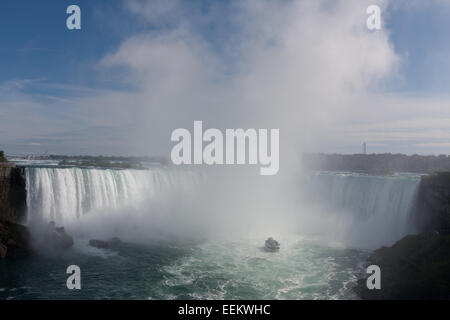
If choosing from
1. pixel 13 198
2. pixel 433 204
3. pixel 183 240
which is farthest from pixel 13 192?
pixel 433 204

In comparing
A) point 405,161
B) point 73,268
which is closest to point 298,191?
point 73,268

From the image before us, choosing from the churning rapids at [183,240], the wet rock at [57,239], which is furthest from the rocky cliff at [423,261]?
the wet rock at [57,239]

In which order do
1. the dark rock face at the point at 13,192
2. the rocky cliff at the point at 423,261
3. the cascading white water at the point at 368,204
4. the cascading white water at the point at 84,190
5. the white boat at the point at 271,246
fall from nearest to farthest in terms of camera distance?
the rocky cliff at the point at 423,261 → the white boat at the point at 271,246 → the dark rock face at the point at 13,192 → the cascading white water at the point at 84,190 → the cascading white water at the point at 368,204

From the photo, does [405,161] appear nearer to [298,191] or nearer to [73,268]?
[298,191]

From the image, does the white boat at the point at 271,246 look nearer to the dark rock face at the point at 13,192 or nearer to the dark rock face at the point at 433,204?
the dark rock face at the point at 433,204

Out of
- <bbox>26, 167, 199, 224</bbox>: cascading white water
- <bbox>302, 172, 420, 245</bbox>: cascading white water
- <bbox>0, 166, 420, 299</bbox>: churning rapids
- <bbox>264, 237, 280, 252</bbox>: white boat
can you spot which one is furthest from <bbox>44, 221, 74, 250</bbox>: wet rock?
<bbox>302, 172, 420, 245</bbox>: cascading white water

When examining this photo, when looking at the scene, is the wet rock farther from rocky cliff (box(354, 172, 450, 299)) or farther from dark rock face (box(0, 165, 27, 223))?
rocky cliff (box(354, 172, 450, 299))
